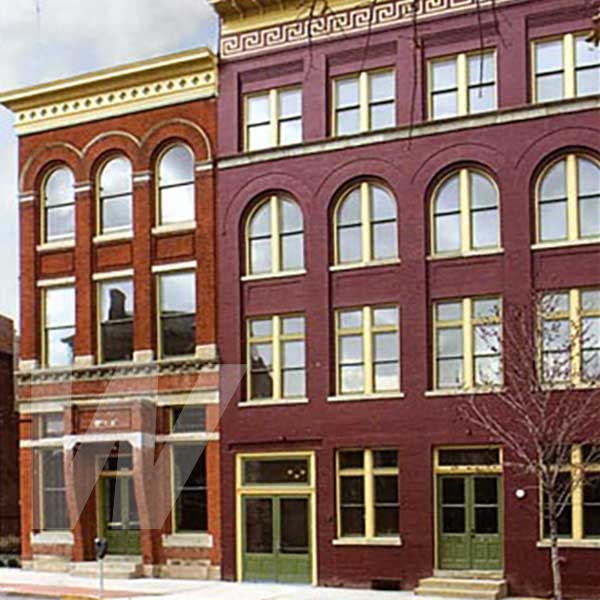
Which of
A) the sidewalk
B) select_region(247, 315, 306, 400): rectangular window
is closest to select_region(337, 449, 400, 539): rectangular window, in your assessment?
the sidewalk

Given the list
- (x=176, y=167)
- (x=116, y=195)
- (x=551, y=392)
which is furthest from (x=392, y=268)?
(x=116, y=195)

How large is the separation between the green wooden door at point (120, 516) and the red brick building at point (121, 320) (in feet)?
0.12

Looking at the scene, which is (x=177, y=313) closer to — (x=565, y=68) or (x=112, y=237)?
(x=112, y=237)

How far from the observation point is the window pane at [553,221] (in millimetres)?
26188

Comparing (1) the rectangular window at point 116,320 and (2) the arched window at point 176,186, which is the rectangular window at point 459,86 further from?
(1) the rectangular window at point 116,320

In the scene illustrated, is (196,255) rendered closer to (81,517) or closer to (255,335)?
(255,335)

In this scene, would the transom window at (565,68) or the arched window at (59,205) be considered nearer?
the transom window at (565,68)

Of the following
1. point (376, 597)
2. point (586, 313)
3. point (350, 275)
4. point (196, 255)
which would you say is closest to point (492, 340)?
point (586, 313)

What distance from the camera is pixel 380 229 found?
28281mm

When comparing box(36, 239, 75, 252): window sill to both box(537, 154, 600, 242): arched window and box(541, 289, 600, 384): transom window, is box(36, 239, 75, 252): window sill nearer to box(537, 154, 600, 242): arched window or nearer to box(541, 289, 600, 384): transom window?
box(537, 154, 600, 242): arched window

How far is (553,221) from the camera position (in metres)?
26.3

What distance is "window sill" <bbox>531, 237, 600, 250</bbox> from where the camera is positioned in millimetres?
25609

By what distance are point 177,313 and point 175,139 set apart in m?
4.53

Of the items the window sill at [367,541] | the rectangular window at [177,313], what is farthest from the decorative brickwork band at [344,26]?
the window sill at [367,541]
